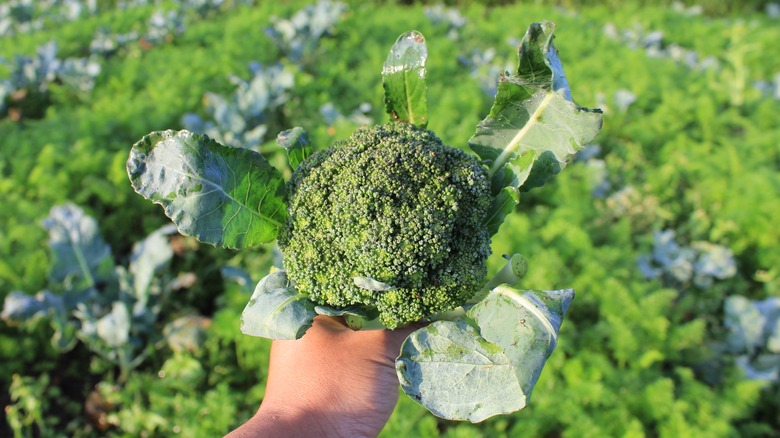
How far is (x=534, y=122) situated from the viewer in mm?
1521

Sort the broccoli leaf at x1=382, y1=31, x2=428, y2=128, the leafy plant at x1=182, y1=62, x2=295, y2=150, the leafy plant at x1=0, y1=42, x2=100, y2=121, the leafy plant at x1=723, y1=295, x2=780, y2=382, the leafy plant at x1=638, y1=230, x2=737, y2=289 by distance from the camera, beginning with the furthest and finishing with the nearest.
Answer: the leafy plant at x1=0, y1=42, x2=100, y2=121 < the leafy plant at x1=182, y1=62, x2=295, y2=150 < the leafy plant at x1=638, y1=230, x2=737, y2=289 < the leafy plant at x1=723, y1=295, x2=780, y2=382 < the broccoli leaf at x1=382, y1=31, x2=428, y2=128

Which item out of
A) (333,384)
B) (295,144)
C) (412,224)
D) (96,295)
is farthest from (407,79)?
(96,295)

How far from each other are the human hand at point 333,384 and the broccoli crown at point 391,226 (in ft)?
0.49

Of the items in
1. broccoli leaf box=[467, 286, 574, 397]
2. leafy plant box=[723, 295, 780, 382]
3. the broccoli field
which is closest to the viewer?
broccoli leaf box=[467, 286, 574, 397]

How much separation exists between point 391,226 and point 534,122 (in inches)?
21.3

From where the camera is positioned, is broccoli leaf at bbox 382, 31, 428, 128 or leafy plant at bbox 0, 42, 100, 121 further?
leafy plant at bbox 0, 42, 100, 121

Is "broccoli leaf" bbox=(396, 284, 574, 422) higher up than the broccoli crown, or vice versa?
the broccoli crown

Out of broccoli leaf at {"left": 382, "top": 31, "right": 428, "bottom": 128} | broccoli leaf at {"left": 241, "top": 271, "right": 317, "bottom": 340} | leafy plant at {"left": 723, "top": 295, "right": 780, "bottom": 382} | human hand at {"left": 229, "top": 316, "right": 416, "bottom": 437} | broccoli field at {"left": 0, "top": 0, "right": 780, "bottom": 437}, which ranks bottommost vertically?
leafy plant at {"left": 723, "top": 295, "right": 780, "bottom": 382}

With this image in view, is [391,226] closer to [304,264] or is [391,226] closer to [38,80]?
[304,264]

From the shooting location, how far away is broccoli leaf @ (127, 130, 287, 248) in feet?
4.44

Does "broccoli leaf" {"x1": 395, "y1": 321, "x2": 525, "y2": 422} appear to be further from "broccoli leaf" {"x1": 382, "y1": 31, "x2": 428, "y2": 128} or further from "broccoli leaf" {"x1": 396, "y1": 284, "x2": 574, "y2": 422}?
"broccoli leaf" {"x1": 382, "y1": 31, "x2": 428, "y2": 128}

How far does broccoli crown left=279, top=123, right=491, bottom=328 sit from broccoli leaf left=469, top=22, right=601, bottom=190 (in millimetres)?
119

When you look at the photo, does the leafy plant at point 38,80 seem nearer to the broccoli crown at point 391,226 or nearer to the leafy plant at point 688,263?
the broccoli crown at point 391,226

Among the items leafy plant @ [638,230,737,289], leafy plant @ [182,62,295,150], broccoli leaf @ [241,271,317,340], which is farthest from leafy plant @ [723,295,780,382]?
leafy plant @ [182,62,295,150]
